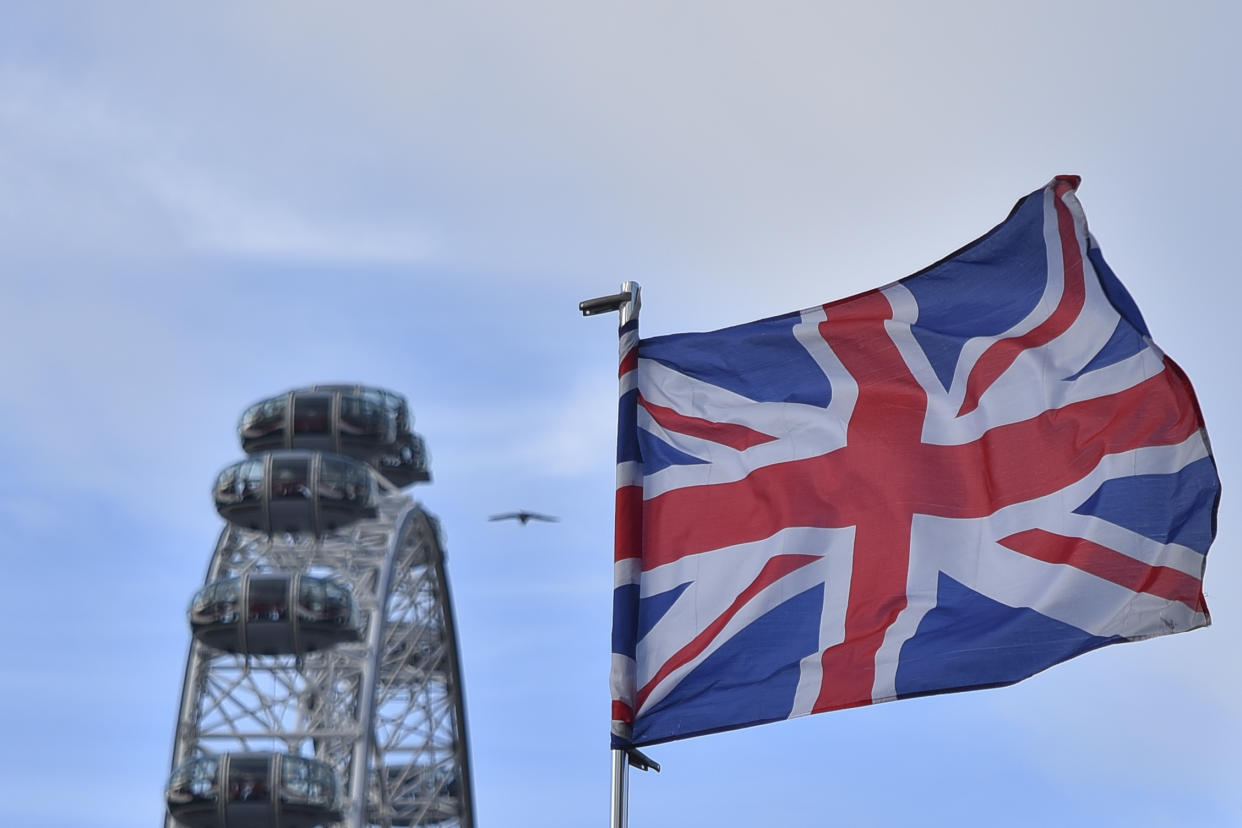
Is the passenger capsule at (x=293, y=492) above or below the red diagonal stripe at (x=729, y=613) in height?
above

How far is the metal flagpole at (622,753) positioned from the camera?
12164 mm

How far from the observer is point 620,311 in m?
14.2

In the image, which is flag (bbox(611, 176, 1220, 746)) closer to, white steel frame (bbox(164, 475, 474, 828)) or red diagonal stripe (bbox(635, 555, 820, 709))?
red diagonal stripe (bbox(635, 555, 820, 709))

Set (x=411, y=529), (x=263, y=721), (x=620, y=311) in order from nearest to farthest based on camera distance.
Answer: (x=620, y=311), (x=263, y=721), (x=411, y=529)

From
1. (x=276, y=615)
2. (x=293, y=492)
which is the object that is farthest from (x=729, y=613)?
(x=293, y=492)

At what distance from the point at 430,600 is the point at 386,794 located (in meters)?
7.87

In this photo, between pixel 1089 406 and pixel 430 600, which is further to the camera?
pixel 430 600

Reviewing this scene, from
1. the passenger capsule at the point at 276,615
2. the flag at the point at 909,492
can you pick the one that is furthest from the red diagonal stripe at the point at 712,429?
the passenger capsule at the point at 276,615

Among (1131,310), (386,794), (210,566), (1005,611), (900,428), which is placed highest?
(210,566)

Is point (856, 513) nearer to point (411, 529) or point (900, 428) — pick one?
point (900, 428)

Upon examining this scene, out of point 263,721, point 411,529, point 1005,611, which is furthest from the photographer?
point 411,529

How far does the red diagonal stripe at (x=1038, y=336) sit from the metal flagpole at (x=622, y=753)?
250cm

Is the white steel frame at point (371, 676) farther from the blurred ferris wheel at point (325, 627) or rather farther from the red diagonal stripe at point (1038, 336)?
the red diagonal stripe at point (1038, 336)

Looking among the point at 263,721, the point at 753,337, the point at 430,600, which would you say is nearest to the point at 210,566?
the point at 263,721
